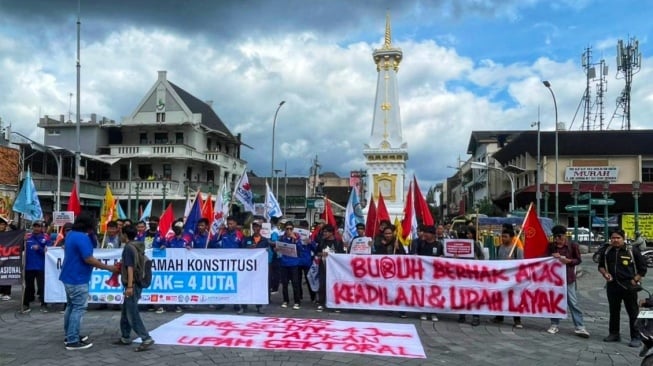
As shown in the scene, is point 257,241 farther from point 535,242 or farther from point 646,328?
point 646,328

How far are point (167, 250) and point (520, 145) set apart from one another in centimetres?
4498

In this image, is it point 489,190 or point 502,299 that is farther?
point 489,190

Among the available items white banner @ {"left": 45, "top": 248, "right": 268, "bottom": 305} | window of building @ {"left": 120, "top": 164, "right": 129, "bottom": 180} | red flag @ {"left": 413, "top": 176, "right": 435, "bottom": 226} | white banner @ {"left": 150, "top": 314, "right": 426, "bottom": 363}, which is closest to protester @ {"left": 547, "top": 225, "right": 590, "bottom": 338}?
white banner @ {"left": 150, "top": 314, "right": 426, "bottom": 363}

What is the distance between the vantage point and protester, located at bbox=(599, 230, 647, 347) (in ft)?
26.6

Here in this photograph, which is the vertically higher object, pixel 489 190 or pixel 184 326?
pixel 489 190

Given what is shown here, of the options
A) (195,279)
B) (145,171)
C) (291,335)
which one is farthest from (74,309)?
(145,171)

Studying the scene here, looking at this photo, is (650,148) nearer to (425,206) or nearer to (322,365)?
(425,206)

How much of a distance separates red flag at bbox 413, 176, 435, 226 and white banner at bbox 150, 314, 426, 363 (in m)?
4.18

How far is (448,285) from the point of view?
9.67 metres

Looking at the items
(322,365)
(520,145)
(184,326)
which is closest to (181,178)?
(520,145)

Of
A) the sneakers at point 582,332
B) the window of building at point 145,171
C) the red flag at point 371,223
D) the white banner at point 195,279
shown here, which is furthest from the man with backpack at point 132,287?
the window of building at point 145,171

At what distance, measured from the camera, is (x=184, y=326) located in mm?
8633

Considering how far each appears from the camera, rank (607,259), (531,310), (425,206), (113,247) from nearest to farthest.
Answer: (607,259) < (531,310) < (113,247) < (425,206)

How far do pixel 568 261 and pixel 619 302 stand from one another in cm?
97
